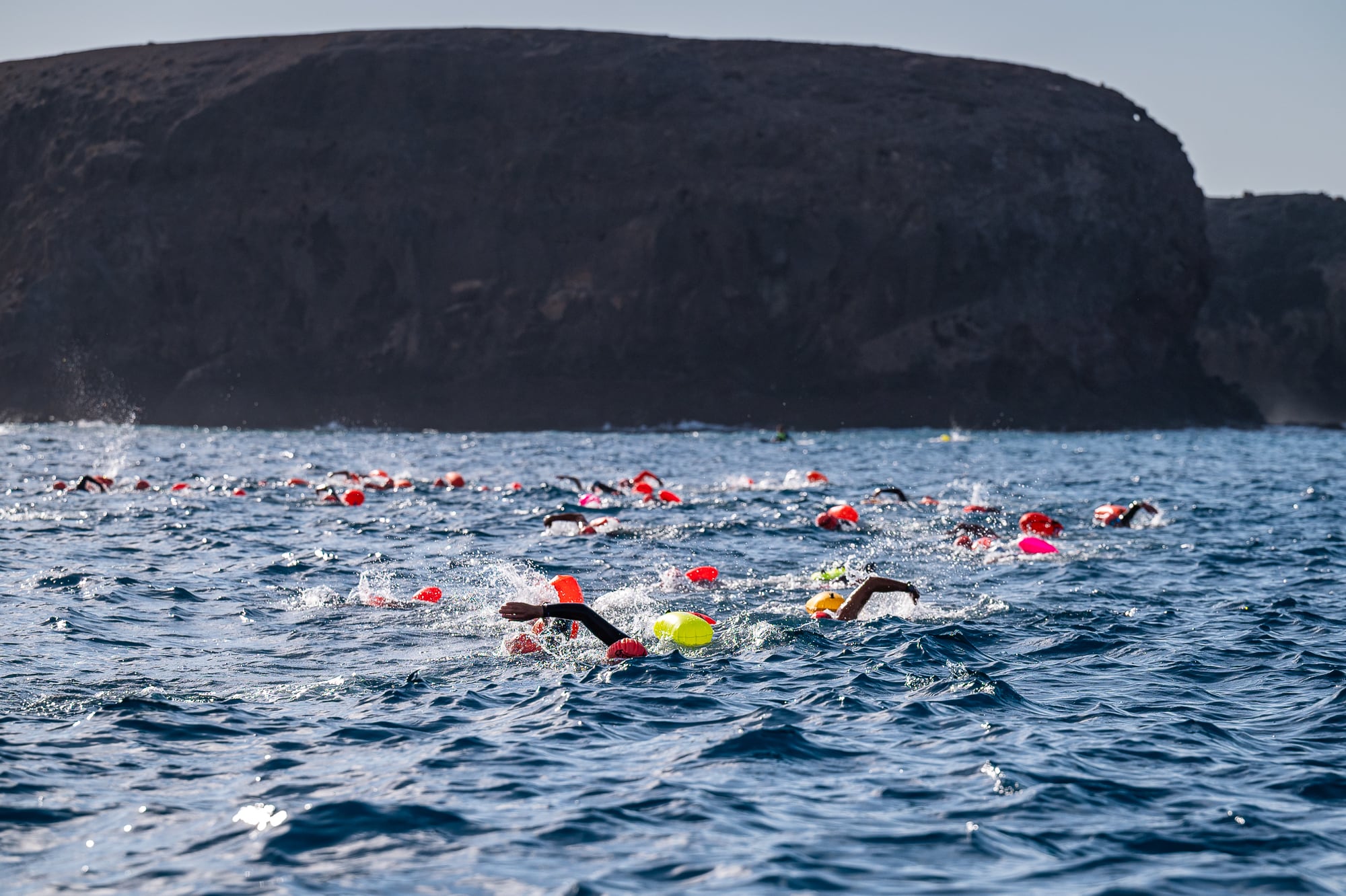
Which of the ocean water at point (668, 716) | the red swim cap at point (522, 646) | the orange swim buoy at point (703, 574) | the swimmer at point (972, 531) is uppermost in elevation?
the swimmer at point (972, 531)

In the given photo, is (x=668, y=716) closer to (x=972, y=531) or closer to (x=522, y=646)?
(x=522, y=646)

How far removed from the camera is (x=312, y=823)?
7.64 meters

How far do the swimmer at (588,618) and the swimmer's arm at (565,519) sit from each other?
28.7ft

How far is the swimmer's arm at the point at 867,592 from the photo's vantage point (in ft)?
43.7

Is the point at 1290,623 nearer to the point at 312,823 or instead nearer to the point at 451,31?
the point at 312,823

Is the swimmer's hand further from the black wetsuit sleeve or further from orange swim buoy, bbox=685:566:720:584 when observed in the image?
orange swim buoy, bbox=685:566:720:584

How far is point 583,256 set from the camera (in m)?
81.5

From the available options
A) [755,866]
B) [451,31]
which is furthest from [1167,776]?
[451,31]

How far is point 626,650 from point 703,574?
5005mm

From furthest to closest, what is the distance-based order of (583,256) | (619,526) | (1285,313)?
1. (1285,313)
2. (583,256)
3. (619,526)

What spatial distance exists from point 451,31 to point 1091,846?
91.3 m

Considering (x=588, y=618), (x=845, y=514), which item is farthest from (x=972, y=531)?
(x=588, y=618)

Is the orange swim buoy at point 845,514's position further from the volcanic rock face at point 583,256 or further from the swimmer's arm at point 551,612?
the volcanic rock face at point 583,256

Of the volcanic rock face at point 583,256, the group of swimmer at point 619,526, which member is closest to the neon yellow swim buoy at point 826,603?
the group of swimmer at point 619,526
